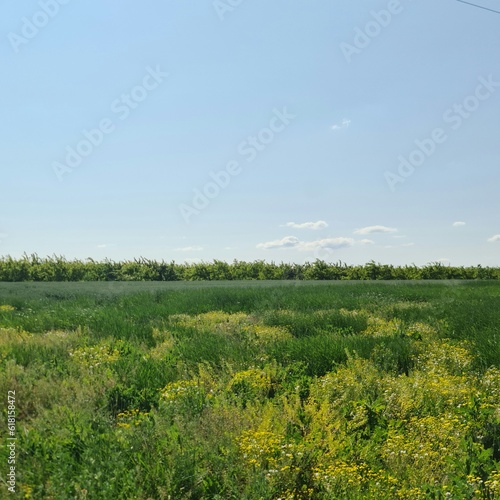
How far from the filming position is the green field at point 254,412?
3.64 meters

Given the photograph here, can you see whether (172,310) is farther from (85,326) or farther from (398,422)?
(398,422)

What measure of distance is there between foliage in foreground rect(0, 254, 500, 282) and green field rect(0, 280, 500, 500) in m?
31.1

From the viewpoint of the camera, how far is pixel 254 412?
4.78m

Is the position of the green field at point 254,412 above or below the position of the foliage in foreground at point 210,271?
below

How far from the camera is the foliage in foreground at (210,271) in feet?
132

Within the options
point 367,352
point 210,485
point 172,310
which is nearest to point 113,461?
point 210,485

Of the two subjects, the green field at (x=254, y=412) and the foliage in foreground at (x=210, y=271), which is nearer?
the green field at (x=254, y=412)

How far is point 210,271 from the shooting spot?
42438 millimetres

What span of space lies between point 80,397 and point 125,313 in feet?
21.4

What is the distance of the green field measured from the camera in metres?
3.64

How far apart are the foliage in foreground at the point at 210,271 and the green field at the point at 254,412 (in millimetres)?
31098

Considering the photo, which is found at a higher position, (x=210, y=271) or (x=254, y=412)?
(x=210, y=271)

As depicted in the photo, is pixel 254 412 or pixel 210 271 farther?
pixel 210 271

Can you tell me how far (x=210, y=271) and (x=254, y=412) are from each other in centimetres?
3781
